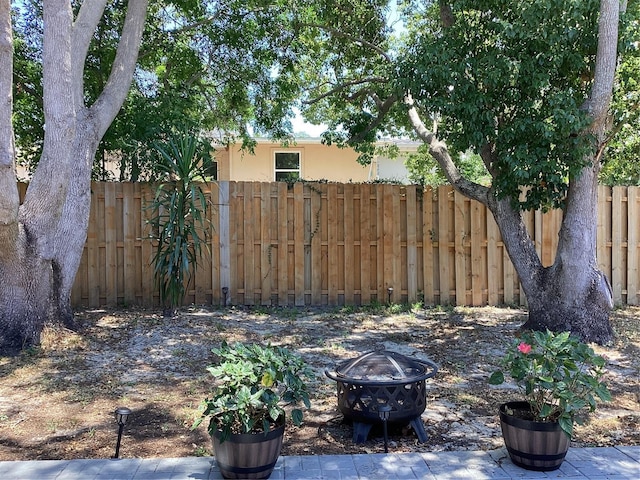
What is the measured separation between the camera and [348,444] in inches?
147

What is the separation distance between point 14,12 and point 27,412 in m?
7.23

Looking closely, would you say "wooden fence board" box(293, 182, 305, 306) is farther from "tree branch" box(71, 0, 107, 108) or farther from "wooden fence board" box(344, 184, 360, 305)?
"tree branch" box(71, 0, 107, 108)

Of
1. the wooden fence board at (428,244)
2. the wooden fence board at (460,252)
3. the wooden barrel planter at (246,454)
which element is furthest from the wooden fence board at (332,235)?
the wooden barrel planter at (246,454)

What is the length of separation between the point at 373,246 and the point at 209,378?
4.24m

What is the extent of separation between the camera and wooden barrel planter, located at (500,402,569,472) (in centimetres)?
320

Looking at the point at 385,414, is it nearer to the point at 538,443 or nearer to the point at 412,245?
the point at 538,443

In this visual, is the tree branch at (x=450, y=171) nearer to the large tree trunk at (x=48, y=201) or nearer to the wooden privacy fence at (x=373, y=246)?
the wooden privacy fence at (x=373, y=246)

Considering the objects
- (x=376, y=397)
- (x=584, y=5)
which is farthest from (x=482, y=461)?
(x=584, y=5)

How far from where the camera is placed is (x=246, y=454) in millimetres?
3043

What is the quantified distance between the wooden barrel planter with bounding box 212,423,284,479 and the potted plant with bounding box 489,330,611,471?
1453mm

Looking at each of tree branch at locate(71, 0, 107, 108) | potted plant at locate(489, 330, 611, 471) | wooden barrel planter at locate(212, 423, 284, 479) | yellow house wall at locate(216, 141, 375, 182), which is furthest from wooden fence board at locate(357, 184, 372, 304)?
yellow house wall at locate(216, 141, 375, 182)

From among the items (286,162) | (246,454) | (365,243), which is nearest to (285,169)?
(286,162)

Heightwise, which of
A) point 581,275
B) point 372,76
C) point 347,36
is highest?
point 347,36

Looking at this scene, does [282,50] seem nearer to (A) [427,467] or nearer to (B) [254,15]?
(B) [254,15]
